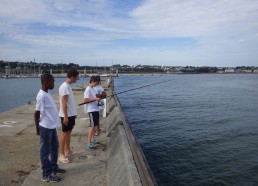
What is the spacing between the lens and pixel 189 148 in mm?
11750

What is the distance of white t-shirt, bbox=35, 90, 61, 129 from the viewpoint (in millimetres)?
5180

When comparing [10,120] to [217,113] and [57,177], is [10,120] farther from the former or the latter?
[217,113]

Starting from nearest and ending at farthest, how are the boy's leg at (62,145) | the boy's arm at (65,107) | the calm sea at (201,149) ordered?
the boy's arm at (65,107) → the boy's leg at (62,145) → the calm sea at (201,149)

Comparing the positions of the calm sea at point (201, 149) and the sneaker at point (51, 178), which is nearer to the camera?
the sneaker at point (51, 178)

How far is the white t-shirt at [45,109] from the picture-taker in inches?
204

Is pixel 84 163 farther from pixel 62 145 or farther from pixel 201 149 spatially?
pixel 201 149

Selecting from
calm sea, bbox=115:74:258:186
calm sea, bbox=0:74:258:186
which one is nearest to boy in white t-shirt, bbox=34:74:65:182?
calm sea, bbox=0:74:258:186

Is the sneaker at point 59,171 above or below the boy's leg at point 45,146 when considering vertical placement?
below

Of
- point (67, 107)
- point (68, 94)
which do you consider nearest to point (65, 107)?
point (67, 107)

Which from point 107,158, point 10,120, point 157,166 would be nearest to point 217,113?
point 157,166

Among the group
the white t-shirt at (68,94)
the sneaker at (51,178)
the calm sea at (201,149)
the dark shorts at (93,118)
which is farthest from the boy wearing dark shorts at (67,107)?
the calm sea at (201,149)

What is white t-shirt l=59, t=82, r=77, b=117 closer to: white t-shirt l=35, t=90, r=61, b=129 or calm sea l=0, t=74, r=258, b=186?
white t-shirt l=35, t=90, r=61, b=129

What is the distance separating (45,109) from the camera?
17.2 feet

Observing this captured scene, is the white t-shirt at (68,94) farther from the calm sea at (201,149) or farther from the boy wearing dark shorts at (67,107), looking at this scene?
the calm sea at (201,149)
